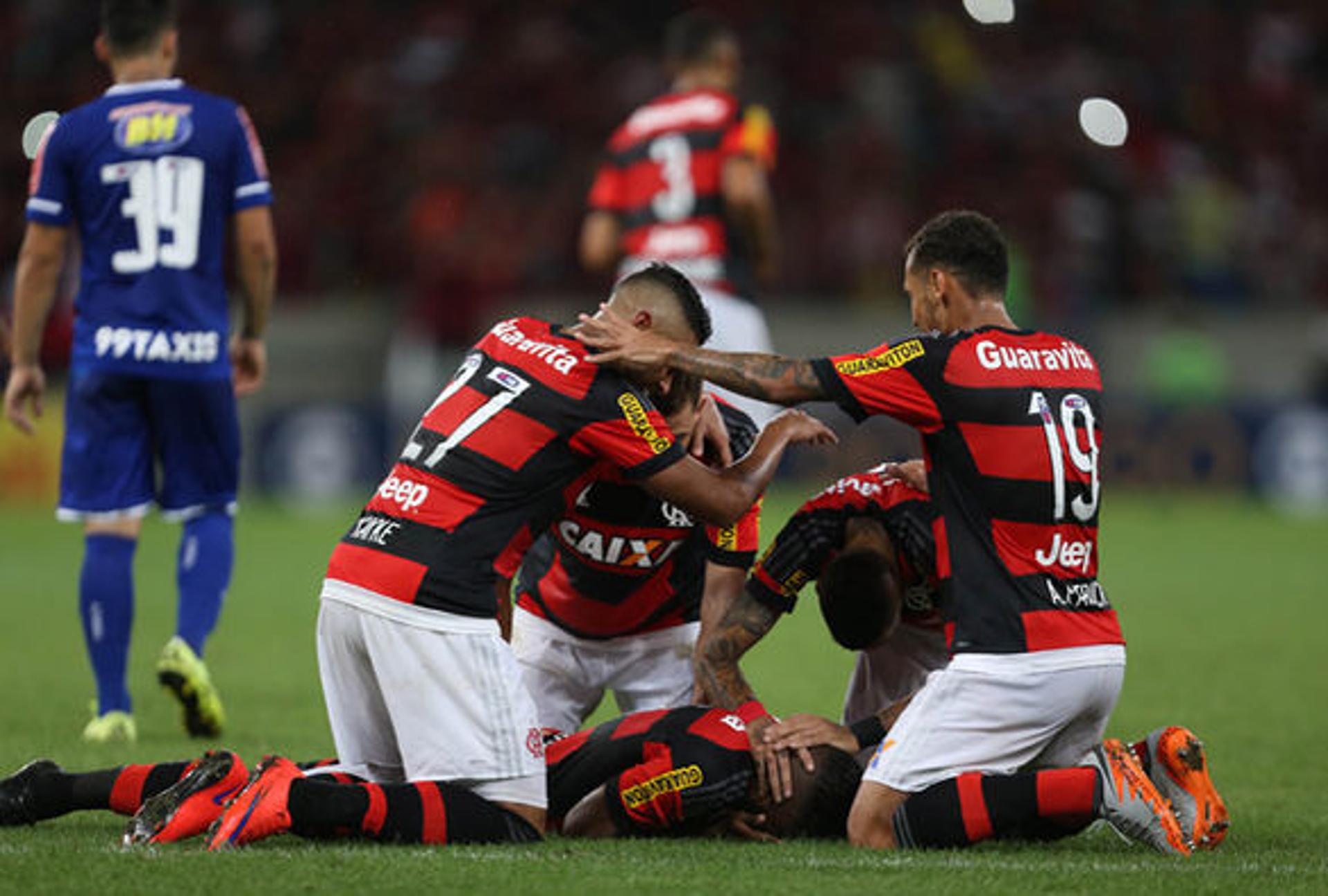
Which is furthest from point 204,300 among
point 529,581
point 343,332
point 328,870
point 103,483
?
point 343,332

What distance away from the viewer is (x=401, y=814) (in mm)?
4562

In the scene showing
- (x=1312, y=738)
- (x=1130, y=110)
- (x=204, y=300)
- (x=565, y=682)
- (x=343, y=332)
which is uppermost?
(x=1130, y=110)

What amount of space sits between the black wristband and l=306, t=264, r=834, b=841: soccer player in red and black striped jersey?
69 centimetres

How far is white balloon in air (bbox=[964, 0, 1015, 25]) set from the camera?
22031 millimetres

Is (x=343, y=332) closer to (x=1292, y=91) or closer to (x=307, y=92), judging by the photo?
(x=307, y=92)

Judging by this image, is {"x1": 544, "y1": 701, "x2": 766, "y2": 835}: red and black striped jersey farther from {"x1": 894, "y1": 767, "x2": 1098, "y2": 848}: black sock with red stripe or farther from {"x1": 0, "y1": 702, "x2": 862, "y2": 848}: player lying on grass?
{"x1": 894, "y1": 767, "x2": 1098, "y2": 848}: black sock with red stripe

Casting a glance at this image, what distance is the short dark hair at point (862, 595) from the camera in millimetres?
5129

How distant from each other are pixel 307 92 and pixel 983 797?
17.3m

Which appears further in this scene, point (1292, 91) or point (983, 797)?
point (1292, 91)

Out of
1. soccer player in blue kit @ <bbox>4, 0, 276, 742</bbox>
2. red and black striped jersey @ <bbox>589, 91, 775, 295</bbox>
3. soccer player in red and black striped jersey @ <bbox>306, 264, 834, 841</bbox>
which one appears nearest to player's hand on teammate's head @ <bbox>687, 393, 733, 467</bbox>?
soccer player in red and black striped jersey @ <bbox>306, 264, 834, 841</bbox>

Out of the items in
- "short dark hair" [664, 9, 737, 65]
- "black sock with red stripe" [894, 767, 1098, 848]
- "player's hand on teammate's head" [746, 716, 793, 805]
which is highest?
"short dark hair" [664, 9, 737, 65]

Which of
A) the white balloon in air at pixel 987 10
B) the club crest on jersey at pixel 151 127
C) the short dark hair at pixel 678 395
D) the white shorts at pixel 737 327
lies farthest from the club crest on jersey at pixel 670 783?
the white balloon in air at pixel 987 10

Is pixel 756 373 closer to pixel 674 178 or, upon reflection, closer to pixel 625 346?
pixel 625 346

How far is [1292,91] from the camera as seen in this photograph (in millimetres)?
21953
